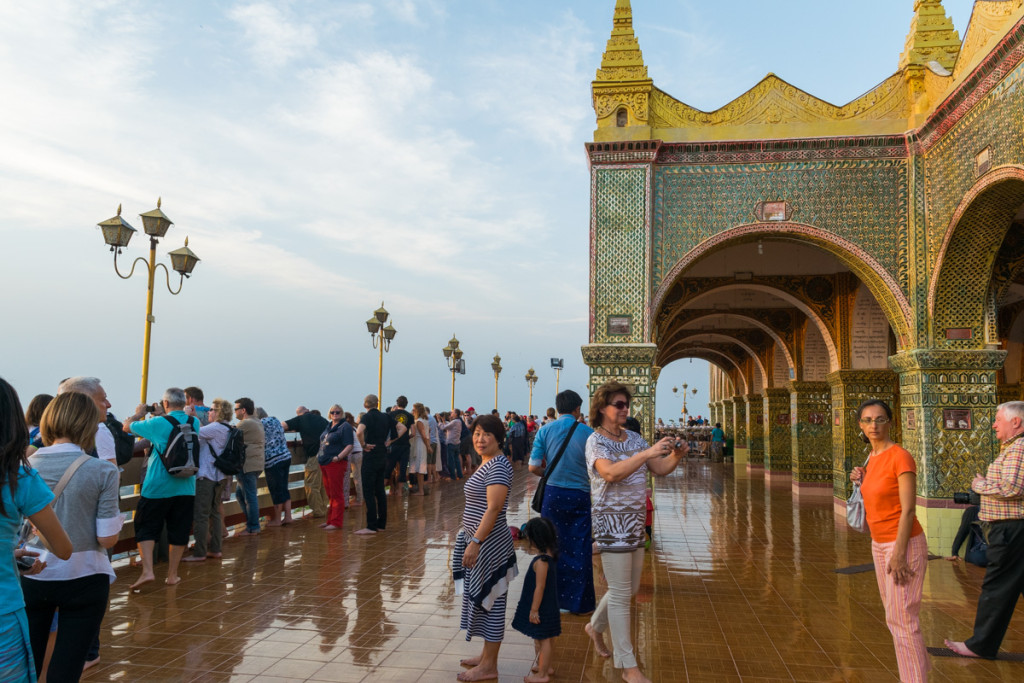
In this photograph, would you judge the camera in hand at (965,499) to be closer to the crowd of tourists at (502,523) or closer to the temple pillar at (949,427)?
the crowd of tourists at (502,523)

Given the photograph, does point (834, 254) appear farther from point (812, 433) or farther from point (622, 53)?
point (812, 433)

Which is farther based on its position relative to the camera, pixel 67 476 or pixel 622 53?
pixel 622 53

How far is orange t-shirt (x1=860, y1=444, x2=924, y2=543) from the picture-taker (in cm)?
338

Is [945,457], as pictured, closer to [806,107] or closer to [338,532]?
[806,107]

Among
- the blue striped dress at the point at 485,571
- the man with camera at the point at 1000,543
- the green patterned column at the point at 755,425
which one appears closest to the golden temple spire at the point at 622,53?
the man with camera at the point at 1000,543

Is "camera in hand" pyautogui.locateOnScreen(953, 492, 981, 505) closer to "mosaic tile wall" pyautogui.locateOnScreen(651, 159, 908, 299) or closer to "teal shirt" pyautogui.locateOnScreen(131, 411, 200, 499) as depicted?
"mosaic tile wall" pyautogui.locateOnScreen(651, 159, 908, 299)

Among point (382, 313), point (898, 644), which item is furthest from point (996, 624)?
point (382, 313)

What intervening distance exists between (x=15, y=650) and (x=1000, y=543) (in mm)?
5085

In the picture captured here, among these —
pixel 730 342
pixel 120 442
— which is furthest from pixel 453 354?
pixel 120 442

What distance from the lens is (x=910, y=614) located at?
338 centimetres

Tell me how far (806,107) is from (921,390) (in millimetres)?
3879

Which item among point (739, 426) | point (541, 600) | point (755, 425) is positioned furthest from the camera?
point (739, 426)

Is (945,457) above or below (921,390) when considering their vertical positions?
below

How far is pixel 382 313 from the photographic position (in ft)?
48.7
